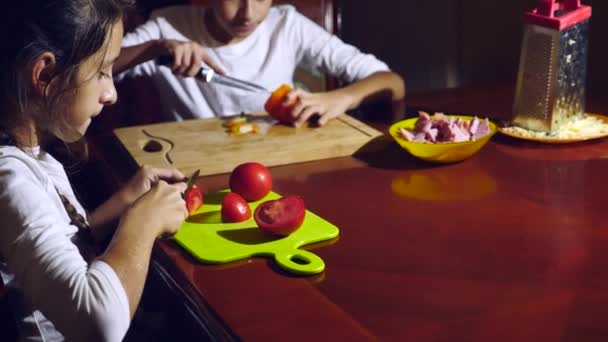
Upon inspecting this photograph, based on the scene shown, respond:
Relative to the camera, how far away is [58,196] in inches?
45.3

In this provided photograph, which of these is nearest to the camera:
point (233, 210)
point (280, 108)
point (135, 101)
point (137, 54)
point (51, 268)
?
point (51, 268)

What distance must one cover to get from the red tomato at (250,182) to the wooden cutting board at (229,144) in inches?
7.1

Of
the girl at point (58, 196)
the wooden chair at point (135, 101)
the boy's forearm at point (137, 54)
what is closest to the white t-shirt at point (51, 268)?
the girl at point (58, 196)

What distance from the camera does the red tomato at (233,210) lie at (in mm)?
1226

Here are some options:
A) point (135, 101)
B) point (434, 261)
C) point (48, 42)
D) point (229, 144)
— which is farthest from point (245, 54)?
point (434, 261)

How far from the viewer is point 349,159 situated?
1.57 meters

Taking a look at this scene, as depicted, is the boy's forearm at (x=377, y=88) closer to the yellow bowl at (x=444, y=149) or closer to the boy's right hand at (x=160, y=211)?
the yellow bowl at (x=444, y=149)

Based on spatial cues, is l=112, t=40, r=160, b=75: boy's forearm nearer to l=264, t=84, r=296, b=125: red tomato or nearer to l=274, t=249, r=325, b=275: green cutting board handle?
l=264, t=84, r=296, b=125: red tomato

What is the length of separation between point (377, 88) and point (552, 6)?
0.55m

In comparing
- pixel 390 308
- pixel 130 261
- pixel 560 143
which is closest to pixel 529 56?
pixel 560 143

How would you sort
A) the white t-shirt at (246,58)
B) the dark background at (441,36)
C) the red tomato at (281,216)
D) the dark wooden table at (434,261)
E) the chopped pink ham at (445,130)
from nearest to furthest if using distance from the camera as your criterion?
the dark wooden table at (434,261) < the red tomato at (281,216) < the chopped pink ham at (445,130) < the white t-shirt at (246,58) < the dark background at (441,36)

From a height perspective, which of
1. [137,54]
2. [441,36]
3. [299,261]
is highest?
[137,54]

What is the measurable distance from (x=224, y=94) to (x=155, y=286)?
995 mm

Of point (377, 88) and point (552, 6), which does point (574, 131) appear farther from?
point (377, 88)
